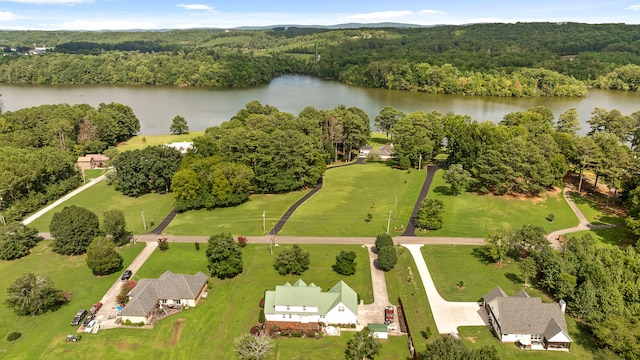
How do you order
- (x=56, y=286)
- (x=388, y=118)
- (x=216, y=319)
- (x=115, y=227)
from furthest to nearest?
1. (x=388, y=118)
2. (x=115, y=227)
3. (x=56, y=286)
4. (x=216, y=319)

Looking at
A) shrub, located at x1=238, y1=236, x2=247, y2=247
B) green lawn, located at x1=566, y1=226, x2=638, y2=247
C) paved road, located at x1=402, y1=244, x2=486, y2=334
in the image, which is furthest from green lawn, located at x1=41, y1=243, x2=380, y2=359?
green lawn, located at x1=566, y1=226, x2=638, y2=247

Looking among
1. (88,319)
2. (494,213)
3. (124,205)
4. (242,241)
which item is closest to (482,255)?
(494,213)

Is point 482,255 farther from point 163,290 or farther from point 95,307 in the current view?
point 95,307

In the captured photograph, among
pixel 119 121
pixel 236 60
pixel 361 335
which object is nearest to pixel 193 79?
pixel 236 60

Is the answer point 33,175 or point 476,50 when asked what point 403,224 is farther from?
point 476,50

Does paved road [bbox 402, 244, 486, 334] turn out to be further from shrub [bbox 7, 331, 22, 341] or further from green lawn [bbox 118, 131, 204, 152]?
green lawn [bbox 118, 131, 204, 152]
